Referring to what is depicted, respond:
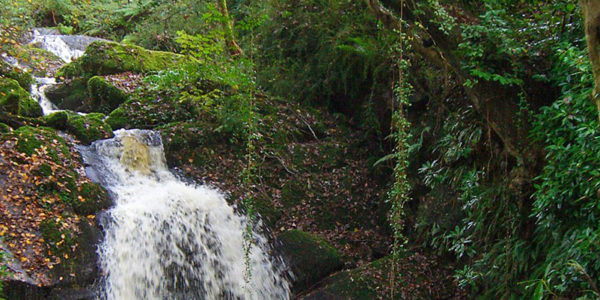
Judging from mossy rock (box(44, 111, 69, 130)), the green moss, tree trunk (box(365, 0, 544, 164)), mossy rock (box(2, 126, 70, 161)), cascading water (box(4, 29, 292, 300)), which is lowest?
cascading water (box(4, 29, 292, 300))

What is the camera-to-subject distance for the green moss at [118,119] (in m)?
8.13

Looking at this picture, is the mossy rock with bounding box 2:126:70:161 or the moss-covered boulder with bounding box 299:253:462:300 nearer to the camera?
the moss-covered boulder with bounding box 299:253:462:300

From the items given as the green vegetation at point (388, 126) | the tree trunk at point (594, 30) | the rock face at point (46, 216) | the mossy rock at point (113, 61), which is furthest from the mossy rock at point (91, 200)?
the tree trunk at point (594, 30)

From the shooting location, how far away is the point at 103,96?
907 cm

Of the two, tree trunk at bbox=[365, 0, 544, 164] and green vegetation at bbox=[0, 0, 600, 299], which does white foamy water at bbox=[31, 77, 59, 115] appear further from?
tree trunk at bbox=[365, 0, 544, 164]

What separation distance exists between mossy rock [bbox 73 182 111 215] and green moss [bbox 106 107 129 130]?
6.78 feet

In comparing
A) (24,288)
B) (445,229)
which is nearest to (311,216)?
(445,229)

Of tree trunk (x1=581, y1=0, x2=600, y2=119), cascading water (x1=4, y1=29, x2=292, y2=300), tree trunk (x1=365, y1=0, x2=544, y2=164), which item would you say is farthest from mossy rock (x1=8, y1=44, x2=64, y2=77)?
tree trunk (x1=581, y1=0, x2=600, y2=119)

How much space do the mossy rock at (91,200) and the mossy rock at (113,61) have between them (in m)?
4.48

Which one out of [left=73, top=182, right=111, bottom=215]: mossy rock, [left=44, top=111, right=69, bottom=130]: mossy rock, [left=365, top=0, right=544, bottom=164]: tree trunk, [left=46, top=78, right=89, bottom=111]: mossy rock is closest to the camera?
[left=365, top=0, right=544, bottom=164]: tree trunk

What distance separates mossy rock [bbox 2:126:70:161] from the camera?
613cm

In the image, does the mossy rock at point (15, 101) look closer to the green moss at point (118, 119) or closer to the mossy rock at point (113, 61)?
the green moss at point (118, 119)

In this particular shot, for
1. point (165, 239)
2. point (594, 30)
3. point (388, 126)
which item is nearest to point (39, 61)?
point (165, 239)

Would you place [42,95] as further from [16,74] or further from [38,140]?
[38,140]
